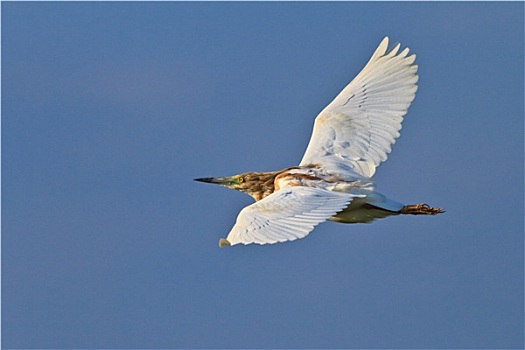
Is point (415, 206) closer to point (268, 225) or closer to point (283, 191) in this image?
point (283, 191)

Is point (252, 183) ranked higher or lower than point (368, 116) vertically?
lower

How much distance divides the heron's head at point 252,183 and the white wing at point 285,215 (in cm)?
152

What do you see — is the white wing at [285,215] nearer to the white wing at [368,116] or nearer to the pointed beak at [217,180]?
the white wing at [368,116]

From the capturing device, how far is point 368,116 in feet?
58.4

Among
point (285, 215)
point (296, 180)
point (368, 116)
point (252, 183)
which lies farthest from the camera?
point (368, 116)

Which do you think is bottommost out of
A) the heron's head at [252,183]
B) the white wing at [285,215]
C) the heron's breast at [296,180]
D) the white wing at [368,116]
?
the white wing at [285,215]

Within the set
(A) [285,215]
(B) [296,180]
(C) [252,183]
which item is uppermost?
(C) [252,183]

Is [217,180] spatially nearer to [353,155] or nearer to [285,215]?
[353,155]

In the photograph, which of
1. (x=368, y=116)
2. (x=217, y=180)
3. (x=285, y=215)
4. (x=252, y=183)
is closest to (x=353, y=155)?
(x=368, y=116)

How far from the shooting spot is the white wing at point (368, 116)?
57.0 ft

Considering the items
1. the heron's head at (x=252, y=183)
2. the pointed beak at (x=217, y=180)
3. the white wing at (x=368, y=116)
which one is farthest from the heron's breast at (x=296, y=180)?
the pointed beak at (x=217, y=180)

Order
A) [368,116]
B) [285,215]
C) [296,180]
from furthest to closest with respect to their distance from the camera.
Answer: [368,116] < [296,180] < [285,215]

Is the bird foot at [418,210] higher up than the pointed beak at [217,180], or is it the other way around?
the pointed beak at [217,180]

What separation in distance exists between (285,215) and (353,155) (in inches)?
131
